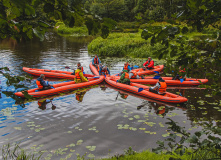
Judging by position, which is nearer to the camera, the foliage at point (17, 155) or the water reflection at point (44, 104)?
the foliage at point (17, 155)

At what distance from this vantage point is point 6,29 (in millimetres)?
2512

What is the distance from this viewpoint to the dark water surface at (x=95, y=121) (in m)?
5.99

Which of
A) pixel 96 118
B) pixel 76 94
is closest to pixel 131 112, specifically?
pixel 96 118

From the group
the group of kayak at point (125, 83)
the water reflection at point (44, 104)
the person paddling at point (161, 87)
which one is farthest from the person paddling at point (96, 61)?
the person paddling at point (161, 87)

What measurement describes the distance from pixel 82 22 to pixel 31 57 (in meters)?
19.6

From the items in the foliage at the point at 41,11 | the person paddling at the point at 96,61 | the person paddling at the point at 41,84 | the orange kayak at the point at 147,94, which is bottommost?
the orange kayak at the point at 147,94

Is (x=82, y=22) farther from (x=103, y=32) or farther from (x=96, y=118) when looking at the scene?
(x=96, y=118)

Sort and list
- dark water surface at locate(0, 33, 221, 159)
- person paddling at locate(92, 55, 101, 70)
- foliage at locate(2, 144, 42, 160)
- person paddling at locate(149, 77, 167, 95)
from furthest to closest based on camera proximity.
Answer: person paddling at locate(92, 55, 101, 70)
person paddling at locate(149, 77, 167, 95)
dark water surface at locate(0, 33, 221, 159)
foliage at locate(2, 144, 42, 160)

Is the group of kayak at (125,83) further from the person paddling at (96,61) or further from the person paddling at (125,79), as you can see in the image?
the person paddling at (96,61)

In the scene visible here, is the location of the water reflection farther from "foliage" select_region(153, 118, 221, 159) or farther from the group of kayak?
"foliage" select_region(153, 118, 221, 159)

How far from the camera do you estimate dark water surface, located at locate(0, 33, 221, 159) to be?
599 centimetres

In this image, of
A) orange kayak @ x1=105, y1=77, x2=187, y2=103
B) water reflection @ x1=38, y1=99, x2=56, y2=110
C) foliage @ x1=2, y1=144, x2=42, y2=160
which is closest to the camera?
foliage @ x1=2, y1=144, x2=42, y2=160

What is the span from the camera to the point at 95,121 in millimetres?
7613

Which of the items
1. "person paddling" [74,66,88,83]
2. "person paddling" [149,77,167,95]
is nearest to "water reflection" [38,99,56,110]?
"person paddling" [74,66,88,83]
